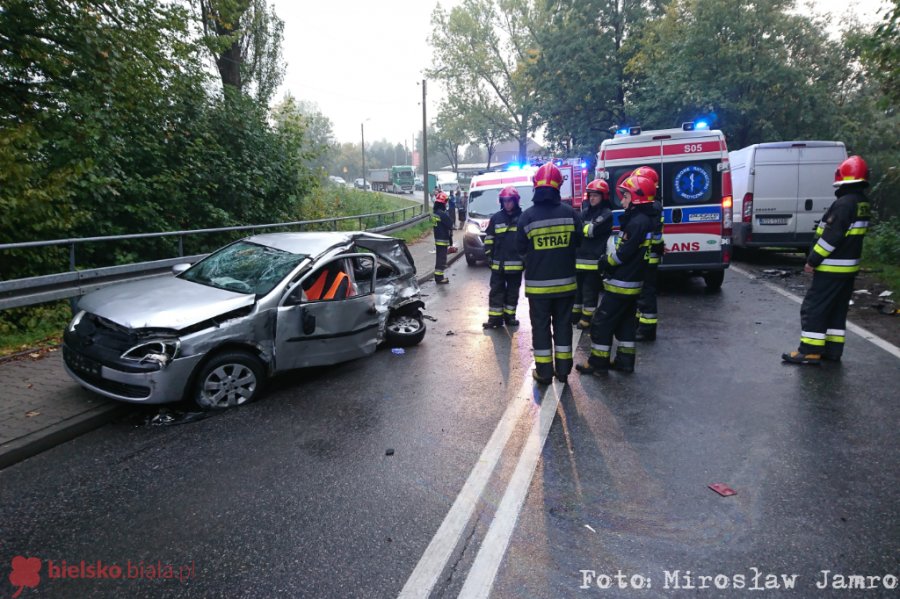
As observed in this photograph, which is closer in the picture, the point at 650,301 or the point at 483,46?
the point at 650,301

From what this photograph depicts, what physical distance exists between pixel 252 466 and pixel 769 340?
596 centimetres

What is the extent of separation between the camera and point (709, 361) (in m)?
6.20

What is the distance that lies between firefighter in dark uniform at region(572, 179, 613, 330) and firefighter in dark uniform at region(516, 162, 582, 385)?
0.81 meters

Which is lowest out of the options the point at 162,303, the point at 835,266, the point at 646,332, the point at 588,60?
the point at 646,332

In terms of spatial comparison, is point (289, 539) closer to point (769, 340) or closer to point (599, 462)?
point (599, 462)

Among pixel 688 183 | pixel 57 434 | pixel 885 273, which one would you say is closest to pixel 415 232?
pixel 688 183

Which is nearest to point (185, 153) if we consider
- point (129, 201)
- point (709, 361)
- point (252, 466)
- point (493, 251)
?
point (129, 201)

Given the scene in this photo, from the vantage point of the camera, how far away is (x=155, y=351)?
4531 millimetres

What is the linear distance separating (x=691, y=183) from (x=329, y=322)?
6.64 m

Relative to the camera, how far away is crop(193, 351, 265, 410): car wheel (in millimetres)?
4770

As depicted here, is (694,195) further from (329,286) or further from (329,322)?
(329,322)

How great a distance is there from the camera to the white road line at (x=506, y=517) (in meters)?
2.68

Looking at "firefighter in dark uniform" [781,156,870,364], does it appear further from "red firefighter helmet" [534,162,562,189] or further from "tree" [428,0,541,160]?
"tree" [428,0,541,160]

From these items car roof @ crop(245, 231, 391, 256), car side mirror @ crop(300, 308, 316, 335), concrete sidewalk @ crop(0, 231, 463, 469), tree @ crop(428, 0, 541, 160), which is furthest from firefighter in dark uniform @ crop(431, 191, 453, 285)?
tree @ crop(428, 0, 541, 160)
